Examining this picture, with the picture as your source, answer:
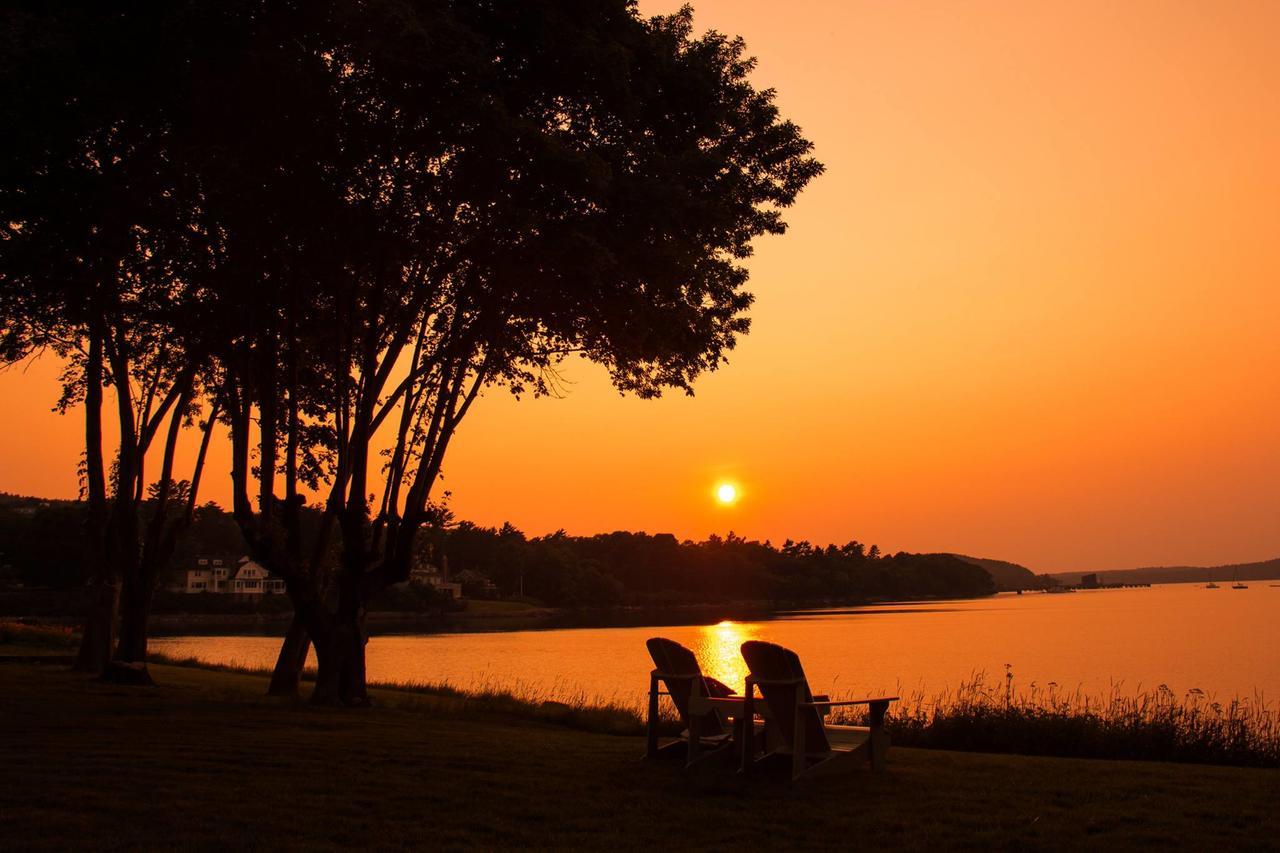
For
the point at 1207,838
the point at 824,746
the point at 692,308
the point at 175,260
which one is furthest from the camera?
the point at 692,308

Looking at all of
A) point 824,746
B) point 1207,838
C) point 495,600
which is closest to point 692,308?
point 824,746

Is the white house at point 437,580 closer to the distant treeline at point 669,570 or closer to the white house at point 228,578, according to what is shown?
the distant treeline at point 669,570

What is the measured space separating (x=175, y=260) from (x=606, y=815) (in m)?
10.7

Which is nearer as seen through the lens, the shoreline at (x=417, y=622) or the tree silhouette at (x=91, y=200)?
the tree silhouette at (x=91, y=200)

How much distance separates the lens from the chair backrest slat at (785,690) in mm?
9008

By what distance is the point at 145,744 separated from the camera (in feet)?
33.9

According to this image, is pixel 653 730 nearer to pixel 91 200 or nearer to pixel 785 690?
pixel 785 690

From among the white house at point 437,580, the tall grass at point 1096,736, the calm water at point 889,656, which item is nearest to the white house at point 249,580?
the white house at point 437,580

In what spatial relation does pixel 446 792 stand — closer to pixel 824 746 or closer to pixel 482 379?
pixel 824 746

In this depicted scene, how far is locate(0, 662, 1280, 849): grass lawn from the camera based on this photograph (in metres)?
6.92

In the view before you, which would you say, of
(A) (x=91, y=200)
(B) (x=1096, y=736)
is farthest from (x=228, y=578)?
(B) (x=1096, y=736)

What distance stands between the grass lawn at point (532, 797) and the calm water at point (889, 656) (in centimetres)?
1480

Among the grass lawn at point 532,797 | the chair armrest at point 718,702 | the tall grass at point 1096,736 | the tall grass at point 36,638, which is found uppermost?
the chair armrest at point 718,702

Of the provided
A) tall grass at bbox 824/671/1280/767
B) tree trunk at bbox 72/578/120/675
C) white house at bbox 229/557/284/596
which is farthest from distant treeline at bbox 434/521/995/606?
tall grass at bbox 824/671/1280/767
